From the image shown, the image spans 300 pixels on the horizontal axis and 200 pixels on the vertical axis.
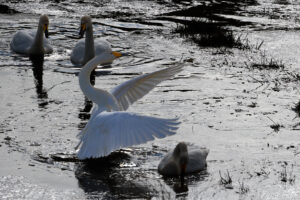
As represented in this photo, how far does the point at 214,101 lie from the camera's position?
33.7ft

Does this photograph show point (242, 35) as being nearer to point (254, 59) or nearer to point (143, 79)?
point (254, 59)

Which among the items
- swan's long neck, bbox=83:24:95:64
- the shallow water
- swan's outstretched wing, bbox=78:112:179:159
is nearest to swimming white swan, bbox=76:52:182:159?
swan's outstretched wing, bbox=78:112:179:159

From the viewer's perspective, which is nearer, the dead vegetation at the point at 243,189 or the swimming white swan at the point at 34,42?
the dead vegetation at the point at 243,189

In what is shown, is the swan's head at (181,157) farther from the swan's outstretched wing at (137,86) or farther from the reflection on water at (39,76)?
the reflection on water at (39,76)

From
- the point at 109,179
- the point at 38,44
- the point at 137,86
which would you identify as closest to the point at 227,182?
the point at 109,179

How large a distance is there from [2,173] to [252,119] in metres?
3.84

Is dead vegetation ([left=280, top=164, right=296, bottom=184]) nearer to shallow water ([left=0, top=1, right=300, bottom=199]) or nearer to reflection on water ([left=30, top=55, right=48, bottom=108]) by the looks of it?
shallow water ([left=0, top=1, right=300, bottom=199])

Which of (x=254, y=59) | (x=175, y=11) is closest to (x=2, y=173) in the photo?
(x=254, y=59)

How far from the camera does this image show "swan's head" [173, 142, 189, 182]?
7.24m

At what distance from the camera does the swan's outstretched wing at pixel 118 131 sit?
6957 mm

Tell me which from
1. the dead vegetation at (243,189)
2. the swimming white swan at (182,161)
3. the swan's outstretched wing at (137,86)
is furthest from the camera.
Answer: the swan's outstretched wing at (137,86)

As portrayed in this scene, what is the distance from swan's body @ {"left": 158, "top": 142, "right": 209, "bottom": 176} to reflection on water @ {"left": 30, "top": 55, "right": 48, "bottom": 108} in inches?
121

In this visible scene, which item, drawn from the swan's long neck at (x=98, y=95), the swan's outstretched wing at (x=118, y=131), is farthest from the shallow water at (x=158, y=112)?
the swan's long neck at (x=98, y=95)

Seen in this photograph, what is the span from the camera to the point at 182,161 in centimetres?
721
